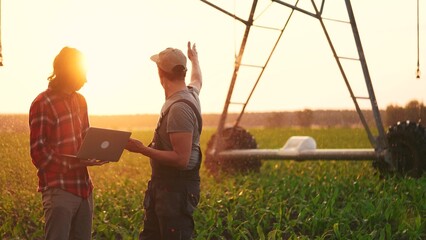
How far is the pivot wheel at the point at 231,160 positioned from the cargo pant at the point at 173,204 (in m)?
8.09

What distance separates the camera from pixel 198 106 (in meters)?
4.69

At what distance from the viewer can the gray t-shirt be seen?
14.5 ft

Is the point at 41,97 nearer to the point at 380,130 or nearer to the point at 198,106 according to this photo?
the point at 198,106

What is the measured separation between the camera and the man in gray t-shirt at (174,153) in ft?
14.6

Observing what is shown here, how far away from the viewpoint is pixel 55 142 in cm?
442

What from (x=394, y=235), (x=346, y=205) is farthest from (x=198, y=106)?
(x=346, y=205)

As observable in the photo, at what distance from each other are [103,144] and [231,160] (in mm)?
8860

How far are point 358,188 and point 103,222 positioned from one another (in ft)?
12.9

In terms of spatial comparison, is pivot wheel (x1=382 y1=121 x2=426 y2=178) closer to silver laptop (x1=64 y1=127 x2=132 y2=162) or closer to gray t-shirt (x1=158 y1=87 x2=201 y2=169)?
gray t-shirt (x1=158 y1=87 x2=201 y2=169)

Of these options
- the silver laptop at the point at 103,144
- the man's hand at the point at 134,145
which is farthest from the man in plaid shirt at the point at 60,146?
the man's hand at the point at 134,145

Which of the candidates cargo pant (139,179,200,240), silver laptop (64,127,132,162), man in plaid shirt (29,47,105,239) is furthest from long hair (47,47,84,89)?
cargo pant (139,179,200,240)

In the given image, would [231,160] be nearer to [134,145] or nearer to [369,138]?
[369,138]

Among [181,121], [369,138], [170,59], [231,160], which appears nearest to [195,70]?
[170,59]

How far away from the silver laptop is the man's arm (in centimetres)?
103
